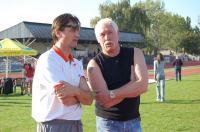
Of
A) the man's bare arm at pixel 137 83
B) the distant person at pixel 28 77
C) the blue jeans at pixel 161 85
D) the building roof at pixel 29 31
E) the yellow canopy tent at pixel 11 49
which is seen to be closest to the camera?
the man's bare arm at pixel 137 83

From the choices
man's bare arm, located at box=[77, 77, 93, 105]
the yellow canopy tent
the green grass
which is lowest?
the green grass

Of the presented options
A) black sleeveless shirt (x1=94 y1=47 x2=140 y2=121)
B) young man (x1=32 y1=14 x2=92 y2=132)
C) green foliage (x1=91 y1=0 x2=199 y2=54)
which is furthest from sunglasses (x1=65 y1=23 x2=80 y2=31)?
green foliage (x1=91 y1=0 x2=199 y2=54)

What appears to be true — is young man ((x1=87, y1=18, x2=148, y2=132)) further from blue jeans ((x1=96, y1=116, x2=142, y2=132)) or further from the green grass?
the green grass

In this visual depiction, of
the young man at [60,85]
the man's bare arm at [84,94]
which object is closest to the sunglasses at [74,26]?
the young man at [60,85]

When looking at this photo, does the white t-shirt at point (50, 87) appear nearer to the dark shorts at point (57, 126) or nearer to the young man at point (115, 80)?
the dark shorts at point (57, 126)

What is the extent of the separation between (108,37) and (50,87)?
1.02 meters

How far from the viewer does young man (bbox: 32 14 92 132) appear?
3.46 meters

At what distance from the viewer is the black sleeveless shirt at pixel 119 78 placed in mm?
4215

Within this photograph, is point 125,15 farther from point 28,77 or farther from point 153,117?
point 153,117

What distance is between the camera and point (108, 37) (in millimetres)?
4168

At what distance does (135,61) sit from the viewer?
4277mm

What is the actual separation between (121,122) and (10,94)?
16862mm

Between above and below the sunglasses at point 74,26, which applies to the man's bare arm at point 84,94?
below

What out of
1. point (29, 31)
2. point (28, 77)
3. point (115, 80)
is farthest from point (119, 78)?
point (29, 31)
